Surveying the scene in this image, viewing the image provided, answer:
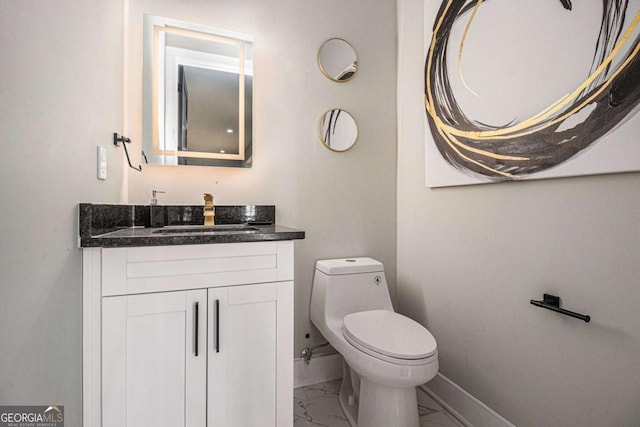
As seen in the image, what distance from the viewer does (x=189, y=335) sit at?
1088mm

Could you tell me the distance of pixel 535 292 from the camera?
126 centimetres

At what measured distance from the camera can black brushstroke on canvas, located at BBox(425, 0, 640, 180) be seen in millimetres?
977

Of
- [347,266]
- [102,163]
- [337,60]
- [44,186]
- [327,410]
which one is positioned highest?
[337,60]

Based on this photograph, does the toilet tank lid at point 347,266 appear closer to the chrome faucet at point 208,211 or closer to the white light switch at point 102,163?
the chrome faucet at point 208,211

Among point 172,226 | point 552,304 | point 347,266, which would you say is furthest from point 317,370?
point 552,304

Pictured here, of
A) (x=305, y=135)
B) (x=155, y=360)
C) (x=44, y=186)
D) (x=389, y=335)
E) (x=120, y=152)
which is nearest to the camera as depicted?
(x=44, y=186)

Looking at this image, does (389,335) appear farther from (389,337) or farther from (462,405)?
(462,405)

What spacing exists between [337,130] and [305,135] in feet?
0.70

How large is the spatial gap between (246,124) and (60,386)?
1.36 m

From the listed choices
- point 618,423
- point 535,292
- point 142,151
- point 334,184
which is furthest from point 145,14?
point 618,423

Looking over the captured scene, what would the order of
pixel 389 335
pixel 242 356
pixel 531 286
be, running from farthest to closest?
pixel 389 335 → pixel 531 286 → pixel 242 356

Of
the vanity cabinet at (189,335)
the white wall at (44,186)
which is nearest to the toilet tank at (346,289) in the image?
the vanity cabinet at (189,335)

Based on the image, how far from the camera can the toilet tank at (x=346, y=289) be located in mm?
1720

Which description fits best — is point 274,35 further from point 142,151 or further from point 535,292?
point 535,292
